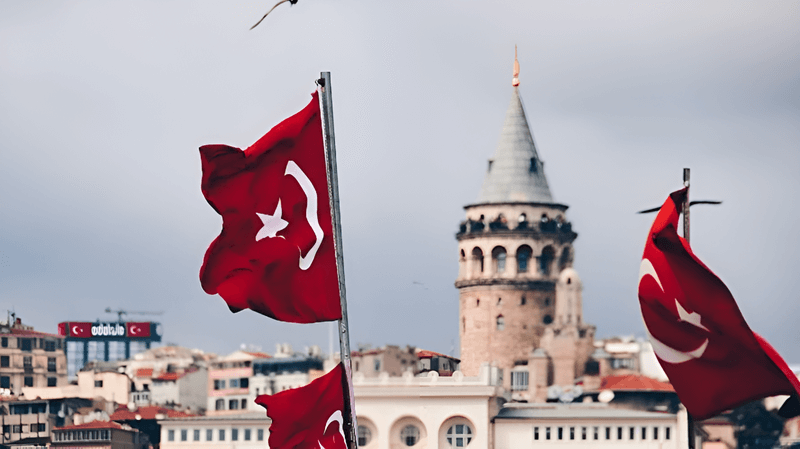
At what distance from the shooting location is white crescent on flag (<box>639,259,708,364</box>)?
14.8m

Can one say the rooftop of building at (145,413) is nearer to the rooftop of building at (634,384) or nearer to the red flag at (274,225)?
the rooftop of building at (634,384)

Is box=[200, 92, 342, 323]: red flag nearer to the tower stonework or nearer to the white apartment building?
the white apartment building

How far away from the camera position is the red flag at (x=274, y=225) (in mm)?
14406

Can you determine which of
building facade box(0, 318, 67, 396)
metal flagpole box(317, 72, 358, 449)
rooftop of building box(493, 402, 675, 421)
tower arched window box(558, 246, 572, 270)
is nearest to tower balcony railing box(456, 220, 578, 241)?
tower arched window box(558, 246, 572, 270)

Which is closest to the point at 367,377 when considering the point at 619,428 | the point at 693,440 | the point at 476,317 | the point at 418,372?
the point at 418,372

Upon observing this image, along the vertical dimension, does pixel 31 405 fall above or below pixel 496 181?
below

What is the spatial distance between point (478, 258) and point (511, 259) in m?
1.74

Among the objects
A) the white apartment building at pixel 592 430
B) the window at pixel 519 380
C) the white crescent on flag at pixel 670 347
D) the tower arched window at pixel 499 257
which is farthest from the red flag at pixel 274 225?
the tower arched window at pixel 499 257

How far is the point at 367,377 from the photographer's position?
77375 mm

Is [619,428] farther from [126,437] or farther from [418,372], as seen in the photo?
[126,437]

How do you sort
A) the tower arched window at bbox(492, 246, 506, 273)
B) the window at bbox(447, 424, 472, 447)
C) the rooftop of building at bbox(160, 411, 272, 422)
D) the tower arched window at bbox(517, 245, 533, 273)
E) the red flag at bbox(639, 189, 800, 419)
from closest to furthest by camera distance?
the red flag at bbox(639, 189, 800, 419)
the window at bbox(447, 424, 472, 447)
the rooftop of building at bbox(160, 411, 272, 422)
the tower arched window at bbox(517, 245, 533, 273)
the tower arched window at bbox(492, 246, 506, 273)

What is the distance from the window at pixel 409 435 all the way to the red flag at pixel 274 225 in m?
61.6

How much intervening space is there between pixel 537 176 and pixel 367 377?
20144 mm

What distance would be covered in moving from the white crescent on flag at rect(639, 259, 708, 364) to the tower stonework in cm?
7451
